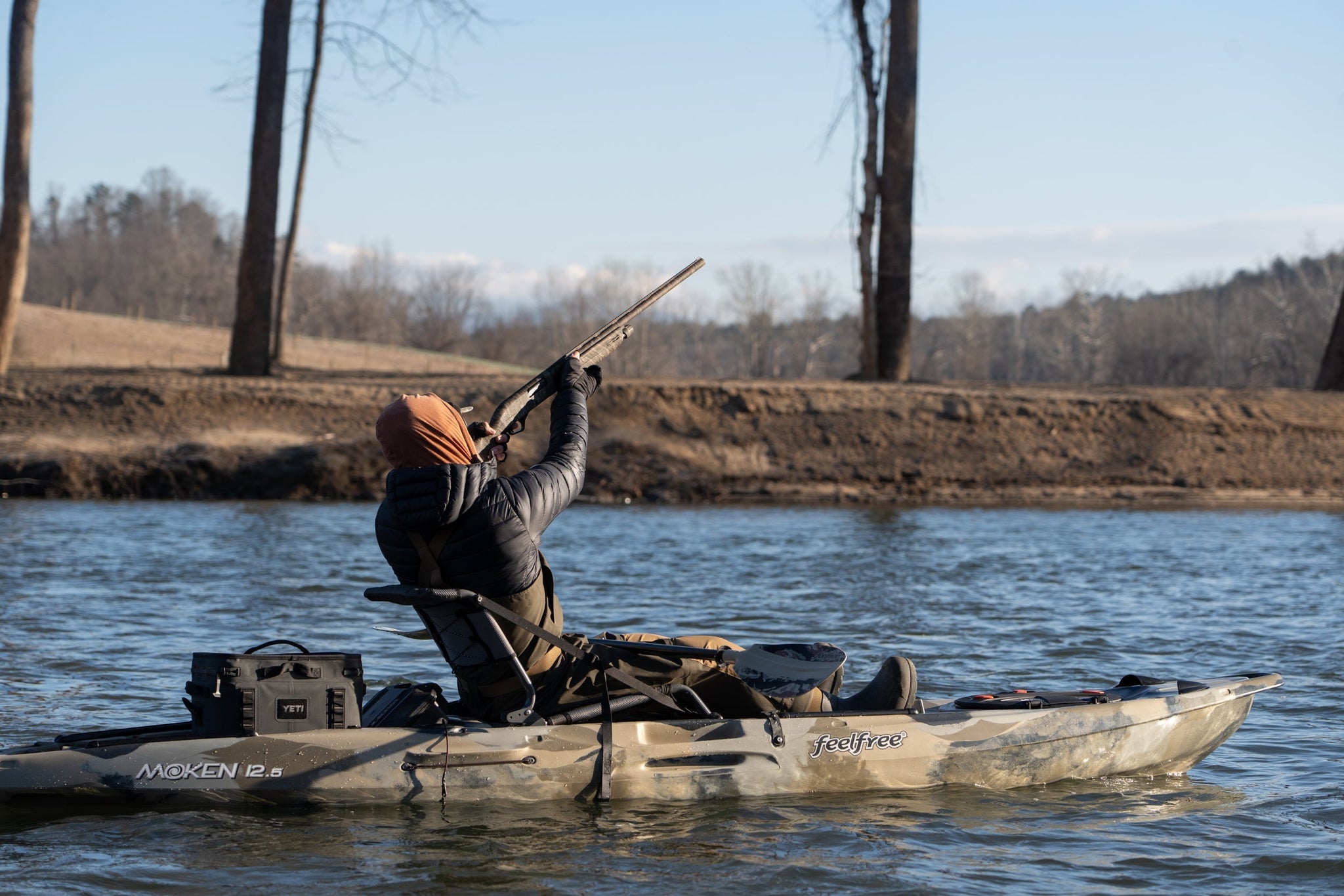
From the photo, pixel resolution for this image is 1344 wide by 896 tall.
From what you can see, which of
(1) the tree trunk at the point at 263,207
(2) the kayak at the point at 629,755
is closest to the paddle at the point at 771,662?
(2) the kayak at the point at 629,755

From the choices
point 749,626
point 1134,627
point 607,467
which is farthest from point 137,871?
point 607,467

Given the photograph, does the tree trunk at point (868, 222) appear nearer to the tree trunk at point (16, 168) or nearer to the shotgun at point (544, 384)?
the tree trunk at point (16, 168)

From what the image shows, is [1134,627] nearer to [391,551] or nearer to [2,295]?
[391,551]

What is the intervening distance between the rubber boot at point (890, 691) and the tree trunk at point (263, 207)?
686 inches

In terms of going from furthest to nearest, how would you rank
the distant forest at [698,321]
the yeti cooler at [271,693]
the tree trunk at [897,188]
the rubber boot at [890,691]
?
the distant forest at [698,321] → the tree trunk at [897,188] → the rubber boot at [890,691] → the yeti cooler at [271,693]

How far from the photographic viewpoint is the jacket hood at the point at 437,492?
4.93 meters

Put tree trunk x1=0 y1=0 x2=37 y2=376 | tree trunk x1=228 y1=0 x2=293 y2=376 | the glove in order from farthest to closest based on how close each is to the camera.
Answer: tree trunk x1=228 y1=0 x2=293 y2=376 < tree trunk x1=0 y1=0 x2=37 y2=376 < the glove

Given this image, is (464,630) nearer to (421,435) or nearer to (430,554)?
(430,554)

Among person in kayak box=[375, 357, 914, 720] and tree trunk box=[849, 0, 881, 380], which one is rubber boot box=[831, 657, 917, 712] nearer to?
person in kayak box=[375, 357, 914, 720]

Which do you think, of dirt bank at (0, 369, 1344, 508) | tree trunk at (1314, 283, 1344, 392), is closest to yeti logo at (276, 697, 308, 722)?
dirt bank at (0, 369, 1344, 508)

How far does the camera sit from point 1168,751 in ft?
20.6

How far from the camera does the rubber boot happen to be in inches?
233

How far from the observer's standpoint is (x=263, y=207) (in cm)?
2175

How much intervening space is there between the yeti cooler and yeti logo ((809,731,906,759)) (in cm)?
186
